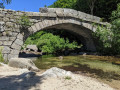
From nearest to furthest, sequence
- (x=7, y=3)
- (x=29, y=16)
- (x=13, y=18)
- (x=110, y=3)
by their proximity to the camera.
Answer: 1. (x=7, y=3)
2. (x=13, y=18)
3. (x=29, y=16)
4. (x=110, y=3)

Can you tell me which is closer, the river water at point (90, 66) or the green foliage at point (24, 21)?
the river water at point (90, 66)

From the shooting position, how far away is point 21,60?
4.17m

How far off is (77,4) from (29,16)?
1167 centimetres

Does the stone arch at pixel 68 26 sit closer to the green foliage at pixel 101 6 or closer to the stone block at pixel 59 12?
the stone block at pixel 59 12

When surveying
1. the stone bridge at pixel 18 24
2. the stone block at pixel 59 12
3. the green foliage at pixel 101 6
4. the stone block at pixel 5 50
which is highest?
the green foliage at pixel 101 6

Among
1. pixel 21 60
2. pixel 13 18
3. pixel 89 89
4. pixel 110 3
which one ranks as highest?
pixel 110 3

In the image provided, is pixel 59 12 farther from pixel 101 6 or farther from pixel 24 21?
pixel 101 6

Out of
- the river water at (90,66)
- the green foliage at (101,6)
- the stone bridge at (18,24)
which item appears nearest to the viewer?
the river water at (90,66)

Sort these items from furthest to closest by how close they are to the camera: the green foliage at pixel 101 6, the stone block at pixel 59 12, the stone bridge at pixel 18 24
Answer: the green foliage at pixel 101 6 → the stone block at pixel 59 12 → the stone bridge at pixel 18 24

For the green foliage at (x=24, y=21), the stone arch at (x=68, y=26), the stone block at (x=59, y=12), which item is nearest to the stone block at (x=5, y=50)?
the green foliage at (x=24, y=21)

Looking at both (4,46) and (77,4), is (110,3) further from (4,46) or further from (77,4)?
(4,46)

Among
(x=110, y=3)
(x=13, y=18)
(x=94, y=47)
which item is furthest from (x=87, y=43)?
(x=13, y=18)

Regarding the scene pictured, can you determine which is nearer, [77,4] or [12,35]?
[12,35]

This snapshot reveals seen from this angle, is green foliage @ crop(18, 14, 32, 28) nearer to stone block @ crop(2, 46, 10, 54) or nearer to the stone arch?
the stone arch
